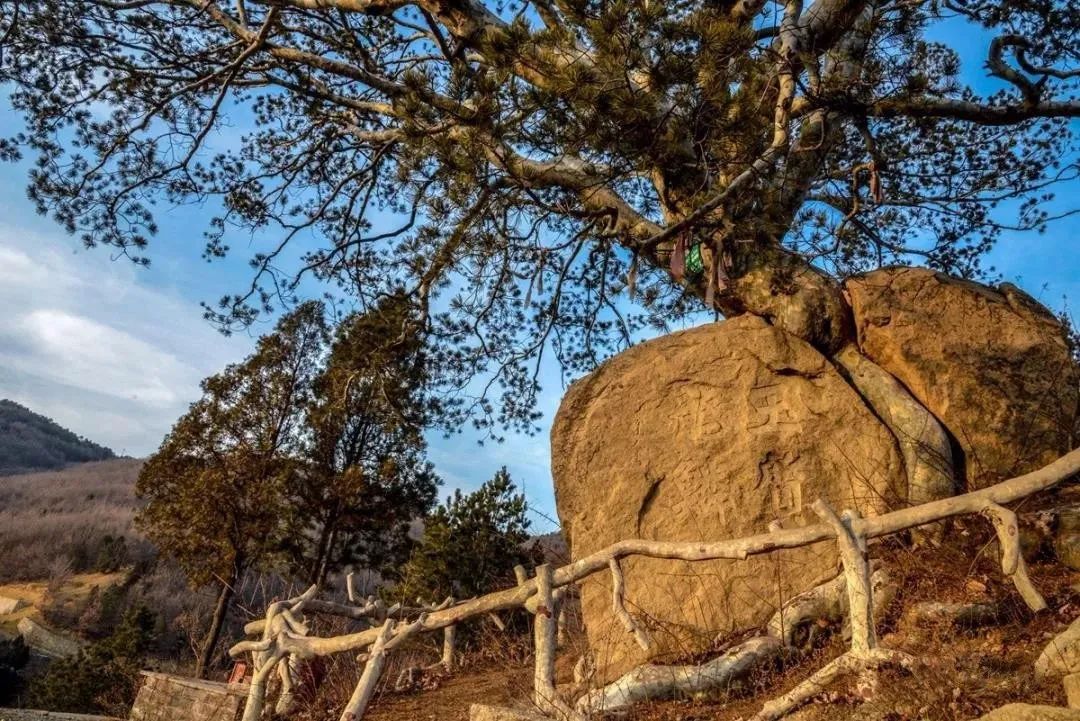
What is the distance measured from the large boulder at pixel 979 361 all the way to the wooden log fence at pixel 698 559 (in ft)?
6.16

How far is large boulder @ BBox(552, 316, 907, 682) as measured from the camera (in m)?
5.29

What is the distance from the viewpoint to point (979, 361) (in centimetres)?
569

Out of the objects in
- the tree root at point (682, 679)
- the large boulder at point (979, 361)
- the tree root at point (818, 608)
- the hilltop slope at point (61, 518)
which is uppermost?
the hilltop slope at point (61, 518)

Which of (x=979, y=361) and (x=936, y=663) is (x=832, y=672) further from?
(x=979, y=361)

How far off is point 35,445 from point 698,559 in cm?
9094

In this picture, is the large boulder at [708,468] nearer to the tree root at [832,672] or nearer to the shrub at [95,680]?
the tree root at [832,672]

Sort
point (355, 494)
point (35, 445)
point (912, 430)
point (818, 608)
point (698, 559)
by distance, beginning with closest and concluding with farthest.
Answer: point (698, 559)
point (818, 608)
point (912, 430)
point (355, 494)
point (35, 445)

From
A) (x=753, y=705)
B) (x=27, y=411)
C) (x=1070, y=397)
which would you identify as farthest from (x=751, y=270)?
(x=27, y=411)

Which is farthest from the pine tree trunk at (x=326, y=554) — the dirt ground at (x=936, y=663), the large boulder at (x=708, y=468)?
the large boulder at (x=708, y=468)

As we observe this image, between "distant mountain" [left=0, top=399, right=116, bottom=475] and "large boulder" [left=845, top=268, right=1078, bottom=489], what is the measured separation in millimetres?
80646

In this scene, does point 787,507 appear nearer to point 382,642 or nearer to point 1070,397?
point 1070,397

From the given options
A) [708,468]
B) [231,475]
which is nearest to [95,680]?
[231,475]

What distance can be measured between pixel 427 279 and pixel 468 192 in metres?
2.85

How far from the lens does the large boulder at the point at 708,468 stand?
17.4 feet
